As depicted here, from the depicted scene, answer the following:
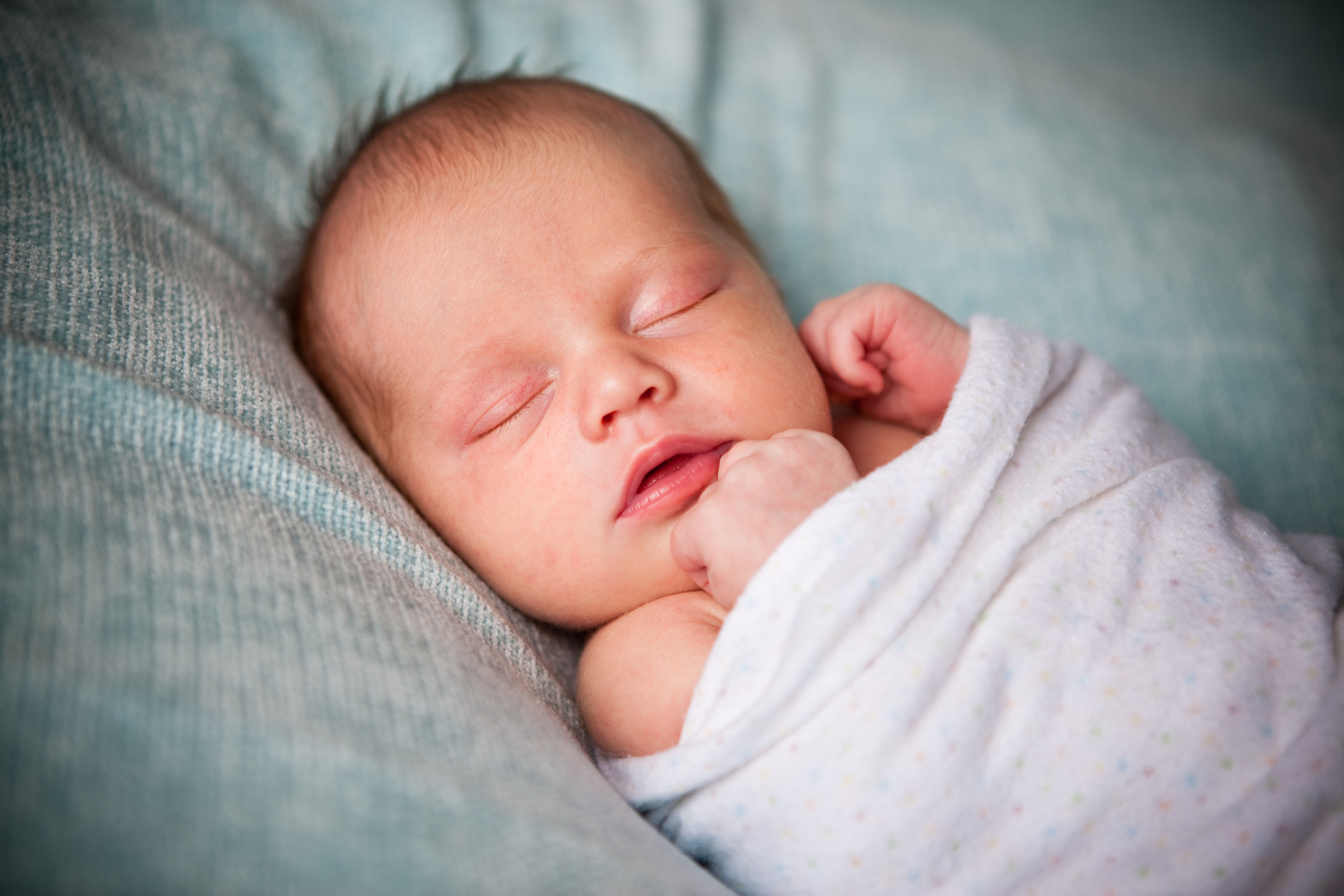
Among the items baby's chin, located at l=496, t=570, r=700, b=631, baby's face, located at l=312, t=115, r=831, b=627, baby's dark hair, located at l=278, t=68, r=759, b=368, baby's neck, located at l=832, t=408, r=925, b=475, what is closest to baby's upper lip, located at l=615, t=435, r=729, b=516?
baby's face, located at l=312, t=115, r=831, b=627

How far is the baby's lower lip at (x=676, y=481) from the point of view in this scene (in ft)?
3.09

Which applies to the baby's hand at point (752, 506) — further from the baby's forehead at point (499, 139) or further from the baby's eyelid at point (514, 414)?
the baby's forehead at point (499, 139)

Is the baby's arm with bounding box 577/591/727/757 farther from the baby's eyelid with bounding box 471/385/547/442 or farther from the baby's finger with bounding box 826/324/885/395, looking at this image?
the baby's finger with bounding box 826/324/885/395

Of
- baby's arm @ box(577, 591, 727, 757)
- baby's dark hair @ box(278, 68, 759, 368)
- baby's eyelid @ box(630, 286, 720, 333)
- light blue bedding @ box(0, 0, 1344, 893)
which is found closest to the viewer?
light blue bedding @ box(0, 0, 1344, 893)

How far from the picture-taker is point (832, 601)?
80 centimetres

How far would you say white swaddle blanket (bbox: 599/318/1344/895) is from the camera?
76 centimetres

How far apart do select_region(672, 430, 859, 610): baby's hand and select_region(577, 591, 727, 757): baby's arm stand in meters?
0.07

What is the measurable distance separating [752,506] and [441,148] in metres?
0.66

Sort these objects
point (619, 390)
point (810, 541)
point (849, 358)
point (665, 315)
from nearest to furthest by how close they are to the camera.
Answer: point (810, 541)
point (619, 390)
point (665, 315)
point (849, 358)

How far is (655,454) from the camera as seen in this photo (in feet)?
3.02

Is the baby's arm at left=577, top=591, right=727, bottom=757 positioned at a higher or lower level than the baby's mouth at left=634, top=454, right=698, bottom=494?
lower

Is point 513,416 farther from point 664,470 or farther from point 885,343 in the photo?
point 885,343

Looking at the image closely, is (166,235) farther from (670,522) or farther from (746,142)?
(746,142)

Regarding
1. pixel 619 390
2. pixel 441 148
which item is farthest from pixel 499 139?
pixel 619 390
